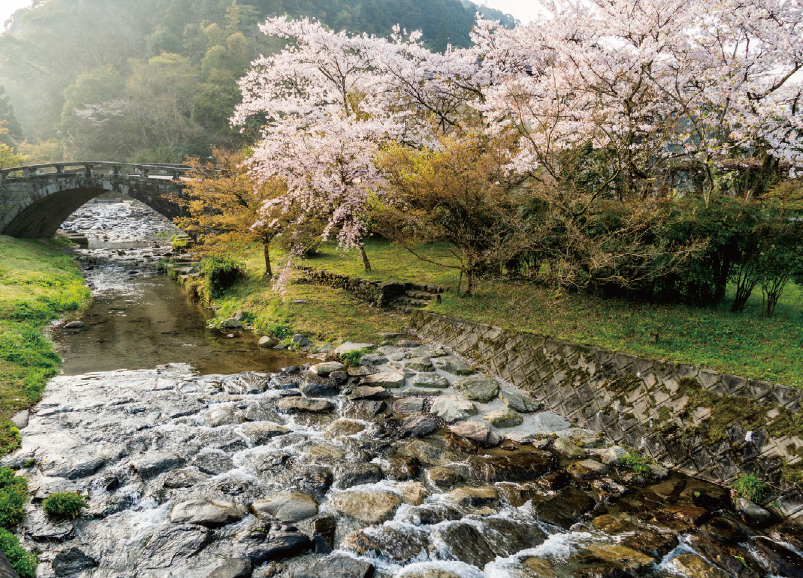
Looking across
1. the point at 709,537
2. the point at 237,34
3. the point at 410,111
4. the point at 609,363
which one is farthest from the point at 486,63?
the point at 237,34

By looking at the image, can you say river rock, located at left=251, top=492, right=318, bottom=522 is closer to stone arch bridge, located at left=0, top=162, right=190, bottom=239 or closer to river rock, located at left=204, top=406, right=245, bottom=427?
river rock, located at left=204, top=406, right=245, bottom=427

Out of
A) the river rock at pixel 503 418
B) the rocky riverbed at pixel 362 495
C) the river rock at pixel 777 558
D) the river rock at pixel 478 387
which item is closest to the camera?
the river rock at pixel 777 558

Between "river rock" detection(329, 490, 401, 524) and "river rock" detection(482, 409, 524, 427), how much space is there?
8.60 feet

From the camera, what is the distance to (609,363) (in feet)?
25.0

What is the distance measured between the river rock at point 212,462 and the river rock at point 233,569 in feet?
6.26

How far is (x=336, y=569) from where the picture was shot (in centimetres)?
457

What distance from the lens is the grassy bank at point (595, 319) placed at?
721 cm

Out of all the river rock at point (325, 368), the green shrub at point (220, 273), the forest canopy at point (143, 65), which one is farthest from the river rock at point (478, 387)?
the forest canopy at point (143, 65)

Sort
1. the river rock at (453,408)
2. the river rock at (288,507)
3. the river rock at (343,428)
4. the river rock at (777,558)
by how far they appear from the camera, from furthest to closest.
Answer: the river rock at (453,408) < the river rock at (343,428) < the river rock at (288,507) < the river rock at (777,558)

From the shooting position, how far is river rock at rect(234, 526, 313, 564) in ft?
15.5

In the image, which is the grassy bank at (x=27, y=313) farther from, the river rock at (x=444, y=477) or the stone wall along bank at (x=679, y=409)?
the stone wall along bank at (x=679, y=409)

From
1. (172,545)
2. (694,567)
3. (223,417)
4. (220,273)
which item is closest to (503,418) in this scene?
(694,567)

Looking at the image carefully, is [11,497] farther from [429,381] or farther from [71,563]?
[429,381]

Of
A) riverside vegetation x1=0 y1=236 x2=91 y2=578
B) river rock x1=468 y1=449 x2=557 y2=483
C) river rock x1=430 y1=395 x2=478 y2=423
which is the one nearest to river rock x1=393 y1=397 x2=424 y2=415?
river rock x1=430 y1=395 x2=478 y2=423
